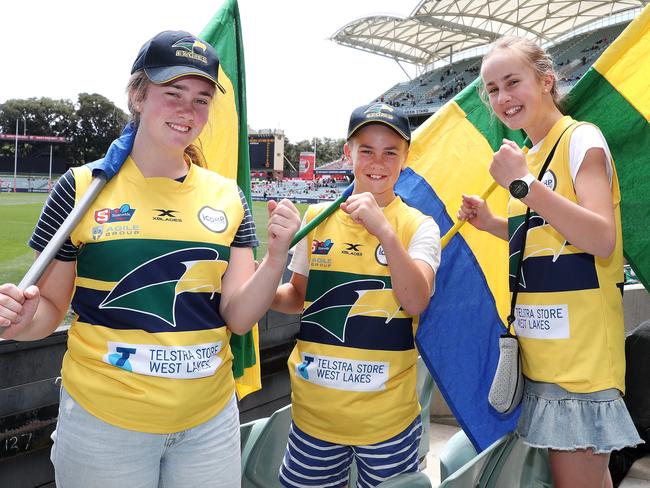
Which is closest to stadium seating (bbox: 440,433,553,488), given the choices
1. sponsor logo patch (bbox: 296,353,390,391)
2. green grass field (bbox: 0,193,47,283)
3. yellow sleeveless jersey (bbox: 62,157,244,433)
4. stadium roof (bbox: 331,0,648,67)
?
sponsor logo patch (bbox: 296,353,390,391)

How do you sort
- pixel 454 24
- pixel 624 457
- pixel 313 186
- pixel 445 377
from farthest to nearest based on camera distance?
pixel 313 186 → pixel 454 24 → pixel 624 457 → pixel 445 377

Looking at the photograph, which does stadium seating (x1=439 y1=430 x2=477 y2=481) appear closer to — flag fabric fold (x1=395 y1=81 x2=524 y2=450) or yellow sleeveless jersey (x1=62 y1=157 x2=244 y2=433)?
flag fabric fold (x1=395 y1=81 x2=524 y2=450)

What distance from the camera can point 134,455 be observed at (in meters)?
1.32

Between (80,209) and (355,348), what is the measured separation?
34.3 inches

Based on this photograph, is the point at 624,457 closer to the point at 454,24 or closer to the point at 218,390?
the point at 218,390

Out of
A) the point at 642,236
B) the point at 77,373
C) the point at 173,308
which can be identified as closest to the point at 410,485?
the point at 173,308

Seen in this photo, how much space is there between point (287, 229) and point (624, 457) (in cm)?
266

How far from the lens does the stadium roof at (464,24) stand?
1399 inches

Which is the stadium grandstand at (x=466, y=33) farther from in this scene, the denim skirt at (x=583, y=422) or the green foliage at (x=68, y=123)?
the denim skirt at (x=583, y=422)

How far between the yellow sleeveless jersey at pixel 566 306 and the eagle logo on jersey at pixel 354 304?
41 centimetres

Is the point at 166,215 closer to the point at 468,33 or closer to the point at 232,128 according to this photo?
the point at 232,128

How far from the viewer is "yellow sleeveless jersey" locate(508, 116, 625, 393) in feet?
5.25

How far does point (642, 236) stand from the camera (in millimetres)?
2080

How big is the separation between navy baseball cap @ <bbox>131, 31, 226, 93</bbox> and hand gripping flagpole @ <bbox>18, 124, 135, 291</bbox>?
21 centimetres
